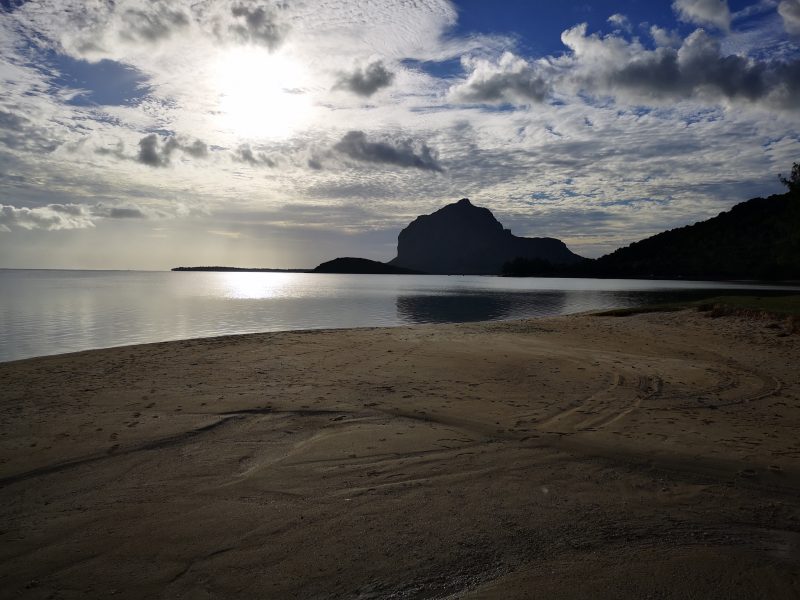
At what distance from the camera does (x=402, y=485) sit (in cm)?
673

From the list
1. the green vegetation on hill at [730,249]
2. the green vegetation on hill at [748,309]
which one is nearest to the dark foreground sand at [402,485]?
the green vegetation on hill at [748,309]

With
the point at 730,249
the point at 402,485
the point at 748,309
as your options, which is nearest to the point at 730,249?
the point at 730,249

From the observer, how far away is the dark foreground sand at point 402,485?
474cm

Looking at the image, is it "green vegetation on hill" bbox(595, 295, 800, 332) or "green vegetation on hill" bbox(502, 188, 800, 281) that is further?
"green vegetation on hill" bbox(502, 188, 800, 281)

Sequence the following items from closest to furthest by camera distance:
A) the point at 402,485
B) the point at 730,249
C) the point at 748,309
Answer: the point at 402,485
the point at 748,309
the point at 730,249

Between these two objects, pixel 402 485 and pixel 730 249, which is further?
pixel 730 249

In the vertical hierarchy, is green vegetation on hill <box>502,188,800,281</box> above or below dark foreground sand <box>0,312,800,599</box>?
above

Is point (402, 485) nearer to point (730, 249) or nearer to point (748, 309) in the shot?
point (748, 309)

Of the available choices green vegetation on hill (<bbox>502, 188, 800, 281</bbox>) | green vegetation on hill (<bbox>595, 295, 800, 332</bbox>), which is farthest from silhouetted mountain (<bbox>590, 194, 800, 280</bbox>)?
green vegetation on hill (<bbox>595, 295, 800, 332</bbox>)

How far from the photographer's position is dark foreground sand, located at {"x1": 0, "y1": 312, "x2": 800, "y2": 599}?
15.6ft

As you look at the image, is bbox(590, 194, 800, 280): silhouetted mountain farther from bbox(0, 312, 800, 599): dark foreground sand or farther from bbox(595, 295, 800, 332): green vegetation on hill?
bbox(0, 312, 800, 599): dark foreground sand

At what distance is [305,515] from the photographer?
5844 mm

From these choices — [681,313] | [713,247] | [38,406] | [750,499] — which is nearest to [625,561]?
[750,499]

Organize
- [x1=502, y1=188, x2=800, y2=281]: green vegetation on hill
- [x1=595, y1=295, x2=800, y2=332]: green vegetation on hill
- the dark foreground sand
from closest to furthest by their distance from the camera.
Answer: the dark foreground sand < [x1=595, y1=295, x2=800, y2=332]: green vegetation on hill < [x1=502, y1=188, x2=800, y2=281]: green vegetation on hill
